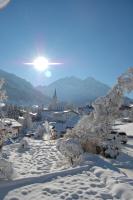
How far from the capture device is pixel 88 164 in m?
11.9

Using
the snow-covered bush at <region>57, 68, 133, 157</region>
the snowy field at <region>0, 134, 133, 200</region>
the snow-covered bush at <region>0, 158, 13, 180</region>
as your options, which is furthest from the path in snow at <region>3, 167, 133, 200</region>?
the snow-covered bush at <region>57, 68, 133, 157</region>

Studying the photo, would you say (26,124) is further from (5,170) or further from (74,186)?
(74,186)

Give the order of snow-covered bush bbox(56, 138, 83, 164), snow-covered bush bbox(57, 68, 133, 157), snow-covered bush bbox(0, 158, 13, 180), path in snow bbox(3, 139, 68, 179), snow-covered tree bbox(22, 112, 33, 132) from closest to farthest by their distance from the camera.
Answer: snow-covered bush bbox(0, 158, 13, 180), path in snow bbox(3, 139, 68, 179), snow-covered bush bbox(56, 138, 83, 164), snow-covered bush bbox(57, 68, 133, 157), snow-covered tree bbox(22, 112, 33, 132)

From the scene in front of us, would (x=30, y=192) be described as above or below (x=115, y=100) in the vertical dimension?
below

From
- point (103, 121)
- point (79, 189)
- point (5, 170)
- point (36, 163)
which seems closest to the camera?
point (79, 189)

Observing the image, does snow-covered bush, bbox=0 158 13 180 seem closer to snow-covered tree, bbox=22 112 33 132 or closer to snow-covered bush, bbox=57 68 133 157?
snow-covered bush, bbox=57 68 133 157

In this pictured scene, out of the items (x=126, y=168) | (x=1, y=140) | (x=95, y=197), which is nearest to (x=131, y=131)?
(x=126, y=168)

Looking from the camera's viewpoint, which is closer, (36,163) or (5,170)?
(5,170)

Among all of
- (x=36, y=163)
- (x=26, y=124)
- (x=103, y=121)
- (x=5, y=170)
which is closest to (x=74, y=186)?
(x=5, y=170)

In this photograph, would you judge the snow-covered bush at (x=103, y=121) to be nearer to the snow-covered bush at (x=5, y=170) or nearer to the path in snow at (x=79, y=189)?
the path in snow at (x=79, y=189)

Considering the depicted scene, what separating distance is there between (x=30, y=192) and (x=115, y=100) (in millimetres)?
12278

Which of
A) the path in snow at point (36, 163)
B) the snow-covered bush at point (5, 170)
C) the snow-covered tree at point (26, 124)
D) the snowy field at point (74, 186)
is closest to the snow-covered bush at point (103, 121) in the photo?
the path in snow at point (36, 163)

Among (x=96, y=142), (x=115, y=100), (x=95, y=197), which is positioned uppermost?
(x=115, y=100)

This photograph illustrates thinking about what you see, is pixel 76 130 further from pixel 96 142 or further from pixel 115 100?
pixel 115 100
